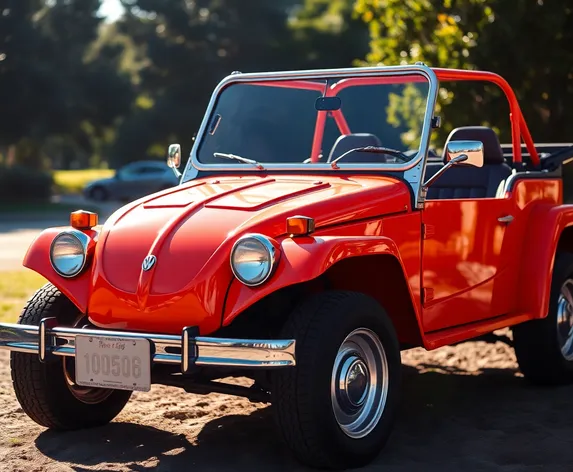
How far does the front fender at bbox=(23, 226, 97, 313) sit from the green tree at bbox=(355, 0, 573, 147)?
22.9 ft

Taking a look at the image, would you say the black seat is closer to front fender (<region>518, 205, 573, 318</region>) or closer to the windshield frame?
front fender (<region>518, 205, 573, 318</region>)

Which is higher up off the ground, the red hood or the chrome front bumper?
the red hood

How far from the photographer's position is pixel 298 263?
4.48 meters

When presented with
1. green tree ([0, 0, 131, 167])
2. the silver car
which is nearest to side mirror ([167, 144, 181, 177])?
the silver car

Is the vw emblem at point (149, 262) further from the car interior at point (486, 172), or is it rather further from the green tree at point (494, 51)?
the green tree at point (494, 51)

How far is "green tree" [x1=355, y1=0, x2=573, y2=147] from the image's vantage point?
11211 mm

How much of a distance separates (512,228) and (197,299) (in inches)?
93.2

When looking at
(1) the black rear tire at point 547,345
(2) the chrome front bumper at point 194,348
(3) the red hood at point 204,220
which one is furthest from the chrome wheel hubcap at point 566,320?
(2) the chrome front bumper at point 194,348

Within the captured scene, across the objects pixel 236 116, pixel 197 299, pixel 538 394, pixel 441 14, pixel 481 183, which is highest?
pixel 441 14

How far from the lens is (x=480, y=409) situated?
595cm

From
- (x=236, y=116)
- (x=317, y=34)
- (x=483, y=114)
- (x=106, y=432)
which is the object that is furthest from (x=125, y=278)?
(x=317, y=34)

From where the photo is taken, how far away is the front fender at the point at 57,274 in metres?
4.97

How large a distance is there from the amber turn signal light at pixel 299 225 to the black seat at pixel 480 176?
7.35 ft

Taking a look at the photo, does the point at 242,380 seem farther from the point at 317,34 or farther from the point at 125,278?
the point at 317,34
